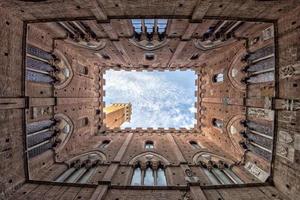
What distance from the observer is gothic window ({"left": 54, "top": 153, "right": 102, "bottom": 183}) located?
1411 cm

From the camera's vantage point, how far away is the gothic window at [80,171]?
46.3ft

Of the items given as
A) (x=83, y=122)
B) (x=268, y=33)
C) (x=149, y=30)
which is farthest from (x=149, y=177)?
(x=268, y=33)

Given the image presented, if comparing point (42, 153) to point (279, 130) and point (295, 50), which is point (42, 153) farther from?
point (295, 50)

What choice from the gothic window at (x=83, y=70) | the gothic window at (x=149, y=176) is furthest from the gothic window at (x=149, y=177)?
the gothic window at (x=83, y=70)

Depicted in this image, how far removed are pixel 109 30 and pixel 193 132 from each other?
16.3 metres

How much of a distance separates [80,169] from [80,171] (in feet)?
0.97

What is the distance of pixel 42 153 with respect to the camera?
14195 mm

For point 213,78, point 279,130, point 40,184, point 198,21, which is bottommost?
point 40,184

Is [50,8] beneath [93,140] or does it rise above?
above

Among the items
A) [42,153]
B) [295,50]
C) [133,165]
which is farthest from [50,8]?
[295,50]

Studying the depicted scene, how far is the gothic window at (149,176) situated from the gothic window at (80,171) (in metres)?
3.16

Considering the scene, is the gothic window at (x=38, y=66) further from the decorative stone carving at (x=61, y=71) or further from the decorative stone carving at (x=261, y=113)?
the decorative stone carving at (x=261, y=113)

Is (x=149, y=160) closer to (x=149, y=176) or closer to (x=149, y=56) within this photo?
(x=149, y=176)

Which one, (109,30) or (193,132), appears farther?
(193,132)
